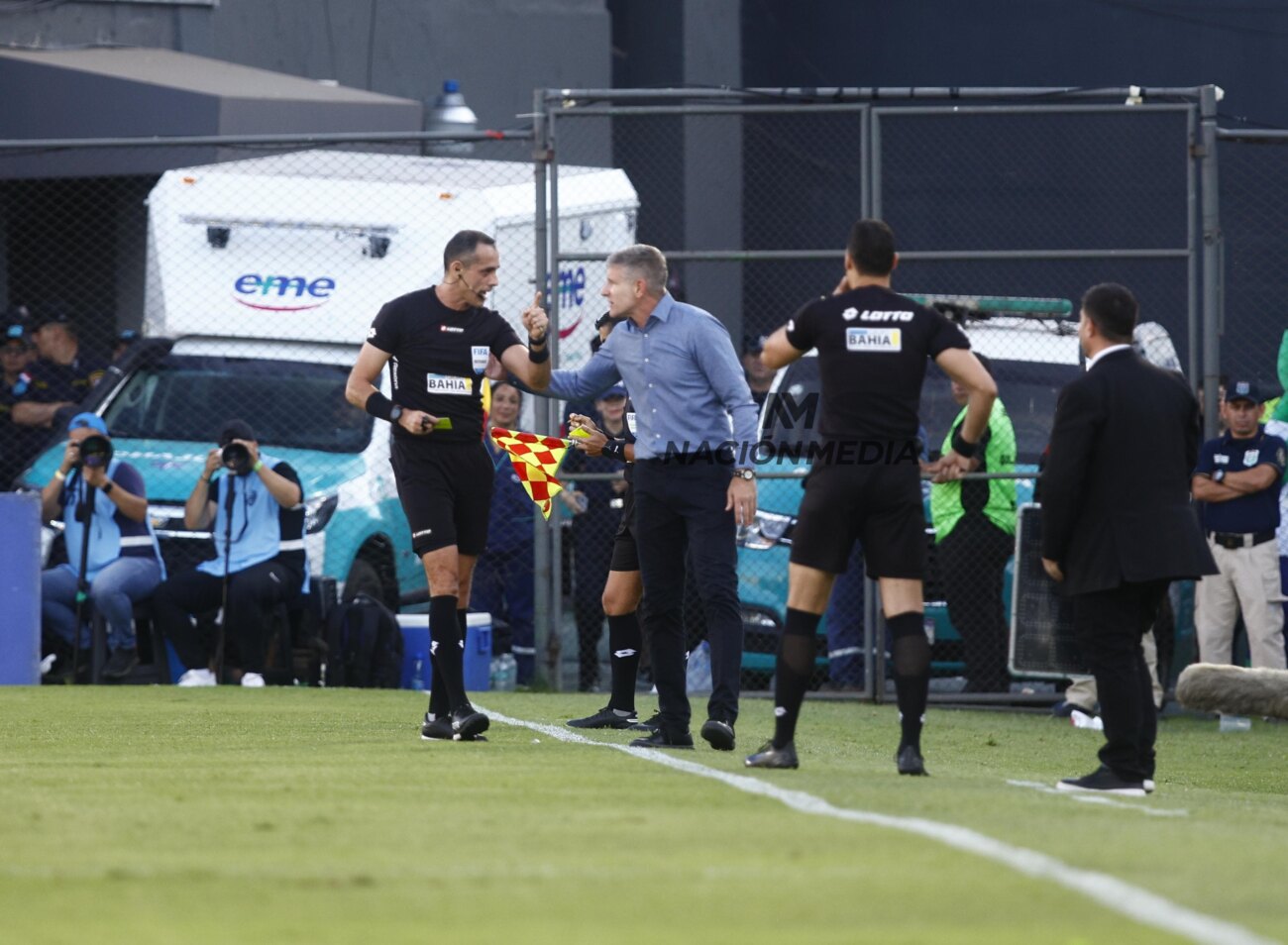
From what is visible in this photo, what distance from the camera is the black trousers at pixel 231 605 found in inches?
516

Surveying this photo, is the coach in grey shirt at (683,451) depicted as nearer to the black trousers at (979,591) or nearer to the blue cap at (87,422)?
the black trousers at (979,591)

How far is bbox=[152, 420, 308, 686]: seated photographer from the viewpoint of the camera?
13.1 metres

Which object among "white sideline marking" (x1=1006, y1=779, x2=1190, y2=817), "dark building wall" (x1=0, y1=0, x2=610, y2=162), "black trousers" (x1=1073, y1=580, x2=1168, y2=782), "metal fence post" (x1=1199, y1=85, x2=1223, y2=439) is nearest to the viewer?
"white sideline marking" (x1=1006, y1=779, x2=1190, y2=817)

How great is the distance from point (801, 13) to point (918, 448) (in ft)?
47.0

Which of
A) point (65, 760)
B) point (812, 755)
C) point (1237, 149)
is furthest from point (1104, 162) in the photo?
point (65, 760)

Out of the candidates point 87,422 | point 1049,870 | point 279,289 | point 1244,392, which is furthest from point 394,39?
point 1049,870

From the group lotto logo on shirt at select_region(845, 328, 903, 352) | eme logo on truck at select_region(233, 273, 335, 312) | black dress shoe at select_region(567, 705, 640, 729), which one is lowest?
black dress shoe at select_region(567, 705, 640, 729)

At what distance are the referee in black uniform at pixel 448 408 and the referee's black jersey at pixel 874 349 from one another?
1630mm

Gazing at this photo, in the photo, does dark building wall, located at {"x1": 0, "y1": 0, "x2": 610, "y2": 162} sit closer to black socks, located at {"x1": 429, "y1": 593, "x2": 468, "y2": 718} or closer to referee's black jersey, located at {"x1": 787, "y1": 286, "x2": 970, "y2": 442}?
black socks, located at {"x1": 429, "y1": 593, "x2": 468, "y2": 718}

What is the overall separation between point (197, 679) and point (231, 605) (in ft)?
1.56

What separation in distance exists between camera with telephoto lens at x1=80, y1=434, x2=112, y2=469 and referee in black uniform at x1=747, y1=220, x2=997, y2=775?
22.1 feet

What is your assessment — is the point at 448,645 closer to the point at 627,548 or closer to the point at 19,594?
the point at 627,548

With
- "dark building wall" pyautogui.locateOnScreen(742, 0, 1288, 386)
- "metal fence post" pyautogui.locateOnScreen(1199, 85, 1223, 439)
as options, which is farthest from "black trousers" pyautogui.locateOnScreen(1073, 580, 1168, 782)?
"dark building wall" pyautogui.locateOnScreen(742, 0, 1288, 386)

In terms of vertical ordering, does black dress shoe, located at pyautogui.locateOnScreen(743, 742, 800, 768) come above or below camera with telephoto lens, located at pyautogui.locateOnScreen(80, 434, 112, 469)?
below
